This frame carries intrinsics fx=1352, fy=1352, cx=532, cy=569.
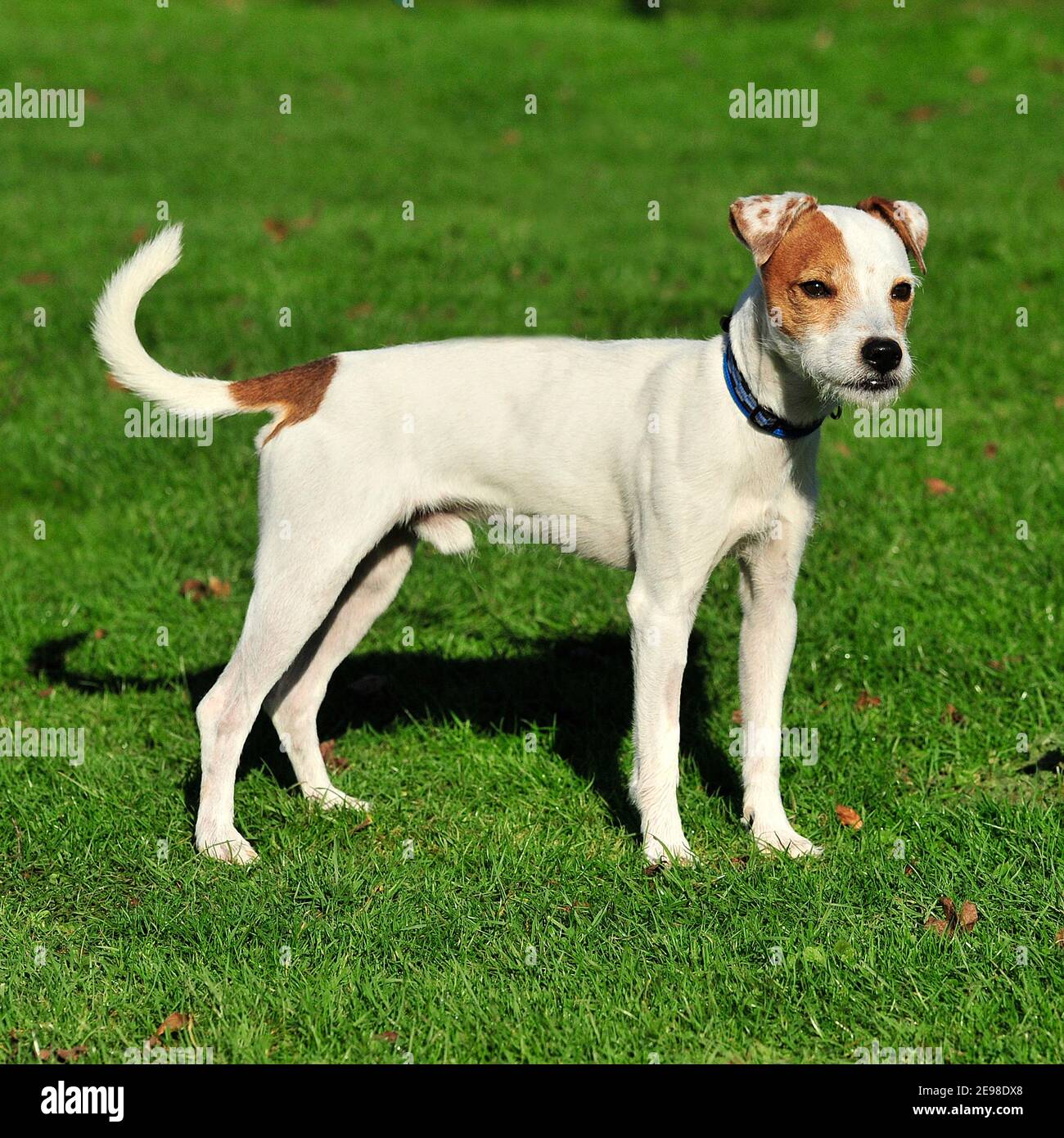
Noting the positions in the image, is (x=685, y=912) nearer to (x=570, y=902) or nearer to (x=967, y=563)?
(x=570, y=902)

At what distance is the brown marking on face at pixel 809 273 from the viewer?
421 cm

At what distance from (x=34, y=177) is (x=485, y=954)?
10980 millimetres

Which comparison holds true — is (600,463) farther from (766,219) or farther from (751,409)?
(766,219)

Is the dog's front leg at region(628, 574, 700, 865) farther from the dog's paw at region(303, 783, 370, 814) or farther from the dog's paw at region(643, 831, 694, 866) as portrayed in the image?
the dog's paw at region(303, 783, 370, 814)

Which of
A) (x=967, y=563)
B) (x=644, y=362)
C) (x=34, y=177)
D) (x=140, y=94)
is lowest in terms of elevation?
(x=967, y=563)

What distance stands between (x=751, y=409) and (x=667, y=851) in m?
1.52

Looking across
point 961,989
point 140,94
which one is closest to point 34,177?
point 140,94

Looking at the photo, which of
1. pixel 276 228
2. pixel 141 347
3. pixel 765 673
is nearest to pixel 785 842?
pixel 765 673

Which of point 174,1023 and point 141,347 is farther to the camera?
point 141,347

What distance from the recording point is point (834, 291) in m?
4.22

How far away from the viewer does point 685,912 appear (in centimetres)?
430

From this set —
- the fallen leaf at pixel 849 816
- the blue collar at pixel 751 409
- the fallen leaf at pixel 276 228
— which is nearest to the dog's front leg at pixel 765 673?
the fallen leaf at pixel 849 816

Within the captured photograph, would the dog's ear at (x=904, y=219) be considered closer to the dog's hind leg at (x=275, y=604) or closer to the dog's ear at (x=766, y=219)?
the dog's ear at (x=766, y=219)

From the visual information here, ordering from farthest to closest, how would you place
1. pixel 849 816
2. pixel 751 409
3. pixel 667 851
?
1. pixel 849 816
2. pixel 667 851
3. pixel 751 409
